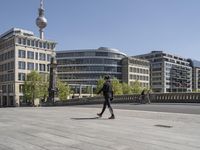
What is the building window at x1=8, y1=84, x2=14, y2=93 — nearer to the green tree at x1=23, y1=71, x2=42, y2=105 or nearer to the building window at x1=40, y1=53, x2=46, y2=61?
the building window at x1=40, y1=53, x2=46, y2=61

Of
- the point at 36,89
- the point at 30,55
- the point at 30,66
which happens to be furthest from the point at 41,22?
the point at 36,89

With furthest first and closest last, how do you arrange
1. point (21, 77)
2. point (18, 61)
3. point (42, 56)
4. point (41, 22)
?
point (41, 22)
point (42, 56)
point (21, 77)
point (18, 61)

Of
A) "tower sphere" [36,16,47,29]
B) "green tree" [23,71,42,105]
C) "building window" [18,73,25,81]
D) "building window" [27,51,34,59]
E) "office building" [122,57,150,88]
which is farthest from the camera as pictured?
"office building" [122,57,150,88]

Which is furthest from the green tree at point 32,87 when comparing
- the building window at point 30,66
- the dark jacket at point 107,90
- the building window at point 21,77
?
the dark jacket at point 107,90

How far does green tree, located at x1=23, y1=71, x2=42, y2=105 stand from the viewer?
91.8m

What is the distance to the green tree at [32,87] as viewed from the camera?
9175cm

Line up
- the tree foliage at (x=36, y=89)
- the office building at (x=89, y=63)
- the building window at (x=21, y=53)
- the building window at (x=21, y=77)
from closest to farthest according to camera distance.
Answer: the tree foliage at (x=36, y=89) → the building window at (x=21, y=77) → the building window at (x=21, y=53) → the office building at (x=89, y=63)

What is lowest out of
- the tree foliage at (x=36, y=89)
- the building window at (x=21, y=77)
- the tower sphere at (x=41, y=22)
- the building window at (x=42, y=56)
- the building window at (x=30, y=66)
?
the tree foliage at (x=36, y=89)

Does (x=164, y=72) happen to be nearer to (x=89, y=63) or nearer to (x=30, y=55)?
(x=89, y=63)

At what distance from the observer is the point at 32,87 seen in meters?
93.4

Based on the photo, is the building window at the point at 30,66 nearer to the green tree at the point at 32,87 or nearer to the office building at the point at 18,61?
the office building at the point at 18,61

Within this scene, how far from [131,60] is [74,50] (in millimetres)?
25748

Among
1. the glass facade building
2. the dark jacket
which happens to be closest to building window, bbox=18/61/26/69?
the glass facade building

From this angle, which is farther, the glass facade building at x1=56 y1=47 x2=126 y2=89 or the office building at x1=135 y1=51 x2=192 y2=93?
the office building at x1=135 y1=51 x2=192 y2=93
